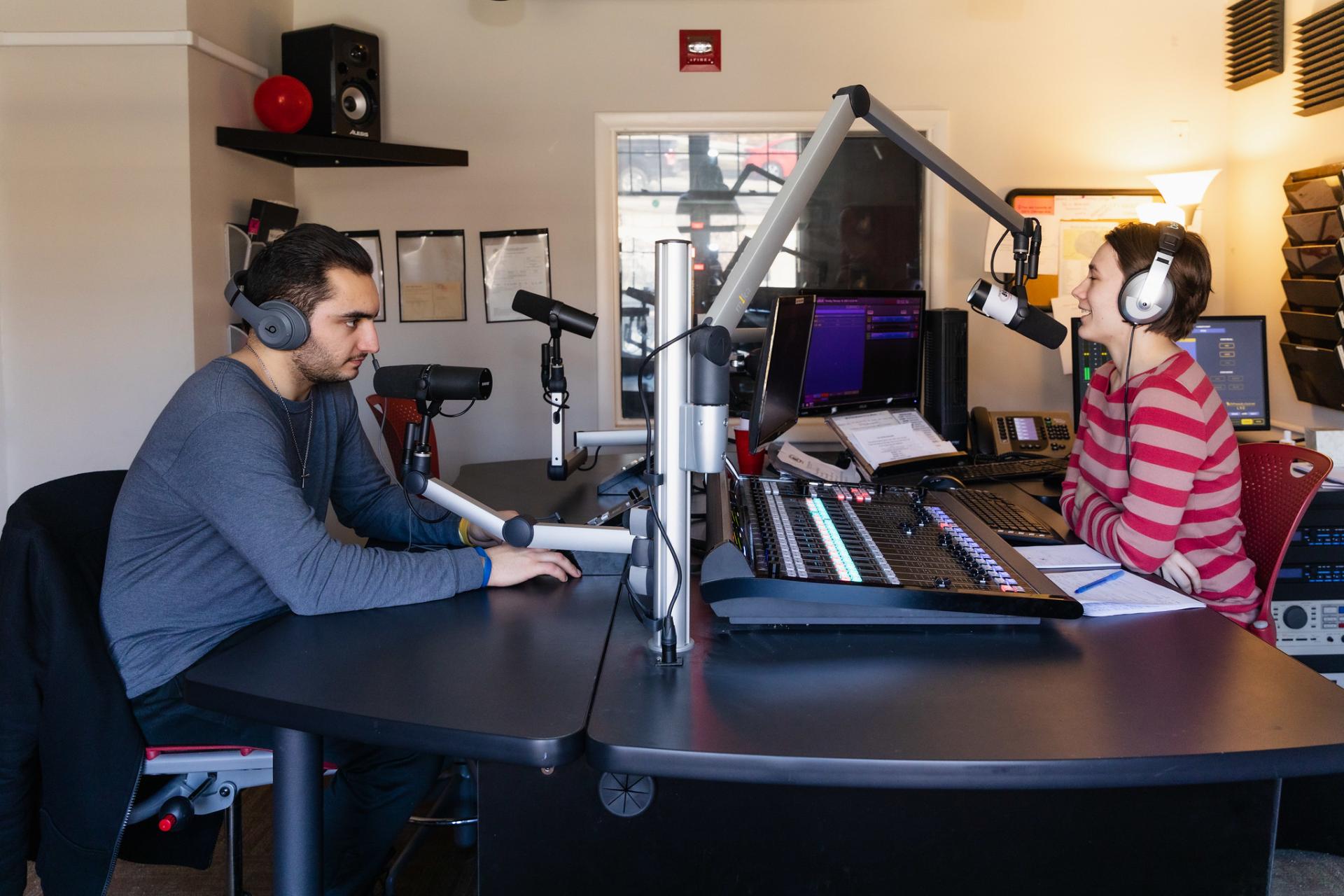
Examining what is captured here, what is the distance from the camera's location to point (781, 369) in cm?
231

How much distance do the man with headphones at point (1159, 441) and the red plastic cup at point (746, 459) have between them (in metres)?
0.76

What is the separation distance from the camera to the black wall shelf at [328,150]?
338cm

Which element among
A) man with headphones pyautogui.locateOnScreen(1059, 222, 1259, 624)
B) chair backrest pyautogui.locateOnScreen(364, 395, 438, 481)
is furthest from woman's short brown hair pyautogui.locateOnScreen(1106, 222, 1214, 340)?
chair backrest pyautogui.locateOnScreen(364, 395, 438, 481)

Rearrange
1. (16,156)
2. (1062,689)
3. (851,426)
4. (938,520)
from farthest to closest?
1. (16,156)
2. (851,426)
3. (938,520)
4. (1062,689)

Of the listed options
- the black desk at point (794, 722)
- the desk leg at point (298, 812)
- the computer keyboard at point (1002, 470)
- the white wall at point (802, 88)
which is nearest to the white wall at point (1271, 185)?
the white wall at point (802, 88)

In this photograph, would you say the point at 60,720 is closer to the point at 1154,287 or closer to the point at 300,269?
the point at 300,269

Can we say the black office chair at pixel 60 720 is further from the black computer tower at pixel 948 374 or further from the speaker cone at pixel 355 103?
the speaker cone at pixel 355 103

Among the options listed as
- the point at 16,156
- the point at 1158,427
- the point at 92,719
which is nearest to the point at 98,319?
the point at 16,156

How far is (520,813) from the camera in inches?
53.2

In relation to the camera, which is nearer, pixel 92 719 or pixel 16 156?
pixel 92 719

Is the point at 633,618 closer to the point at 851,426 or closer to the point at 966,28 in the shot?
the point at 851,426

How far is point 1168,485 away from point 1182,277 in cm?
47

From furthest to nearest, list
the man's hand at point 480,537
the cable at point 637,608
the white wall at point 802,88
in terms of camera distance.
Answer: the white wall at point 802,88 < the man's hand at point 480,537 < the cable at point 637,608

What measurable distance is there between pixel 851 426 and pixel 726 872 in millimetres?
1630
